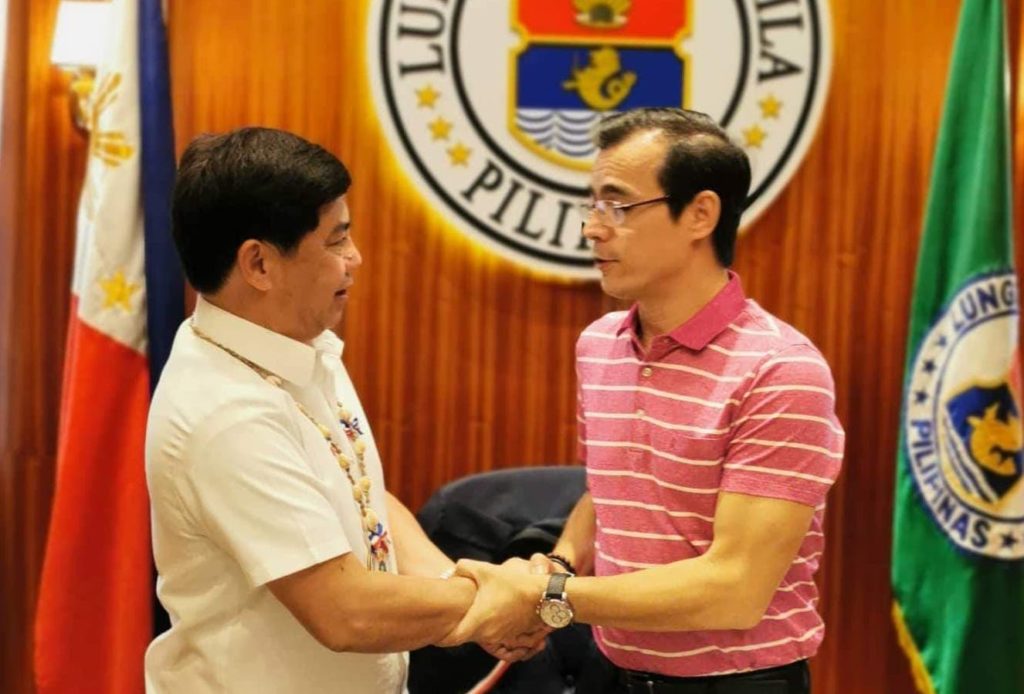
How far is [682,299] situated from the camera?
195 centimetres

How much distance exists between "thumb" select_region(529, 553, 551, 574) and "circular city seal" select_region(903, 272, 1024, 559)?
127 cm

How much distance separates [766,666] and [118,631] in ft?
5.81

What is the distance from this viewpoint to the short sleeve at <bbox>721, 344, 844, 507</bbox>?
177 centimetres

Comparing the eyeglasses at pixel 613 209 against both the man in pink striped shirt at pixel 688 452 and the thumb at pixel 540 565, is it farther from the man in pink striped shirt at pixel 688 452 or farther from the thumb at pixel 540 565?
the thumb at pixel 540 565

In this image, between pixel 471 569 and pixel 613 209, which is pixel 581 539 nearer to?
pixel 471 569

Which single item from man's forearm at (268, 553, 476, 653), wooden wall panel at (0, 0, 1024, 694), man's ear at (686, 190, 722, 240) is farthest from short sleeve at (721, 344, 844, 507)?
wooden wall panel at (0, 0, 1024, 694)

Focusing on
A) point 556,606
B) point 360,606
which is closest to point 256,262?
point 360,606

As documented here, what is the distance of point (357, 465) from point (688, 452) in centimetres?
51

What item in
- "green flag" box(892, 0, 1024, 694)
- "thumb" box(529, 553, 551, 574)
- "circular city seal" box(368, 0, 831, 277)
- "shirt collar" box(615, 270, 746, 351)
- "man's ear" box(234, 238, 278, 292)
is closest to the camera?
"man's ear" box(234, 238, 278, 292)

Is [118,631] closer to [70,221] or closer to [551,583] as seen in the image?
[70,221]

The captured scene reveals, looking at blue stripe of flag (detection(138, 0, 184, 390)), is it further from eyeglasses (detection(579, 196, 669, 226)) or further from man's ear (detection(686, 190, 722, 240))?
man's ear (detection(686, 190, 722, 240))

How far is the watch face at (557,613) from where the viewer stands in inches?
74.9

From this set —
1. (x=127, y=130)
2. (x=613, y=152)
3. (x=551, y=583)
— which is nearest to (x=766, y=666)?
(x=551, y=583)

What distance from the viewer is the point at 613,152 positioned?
2002 mm
